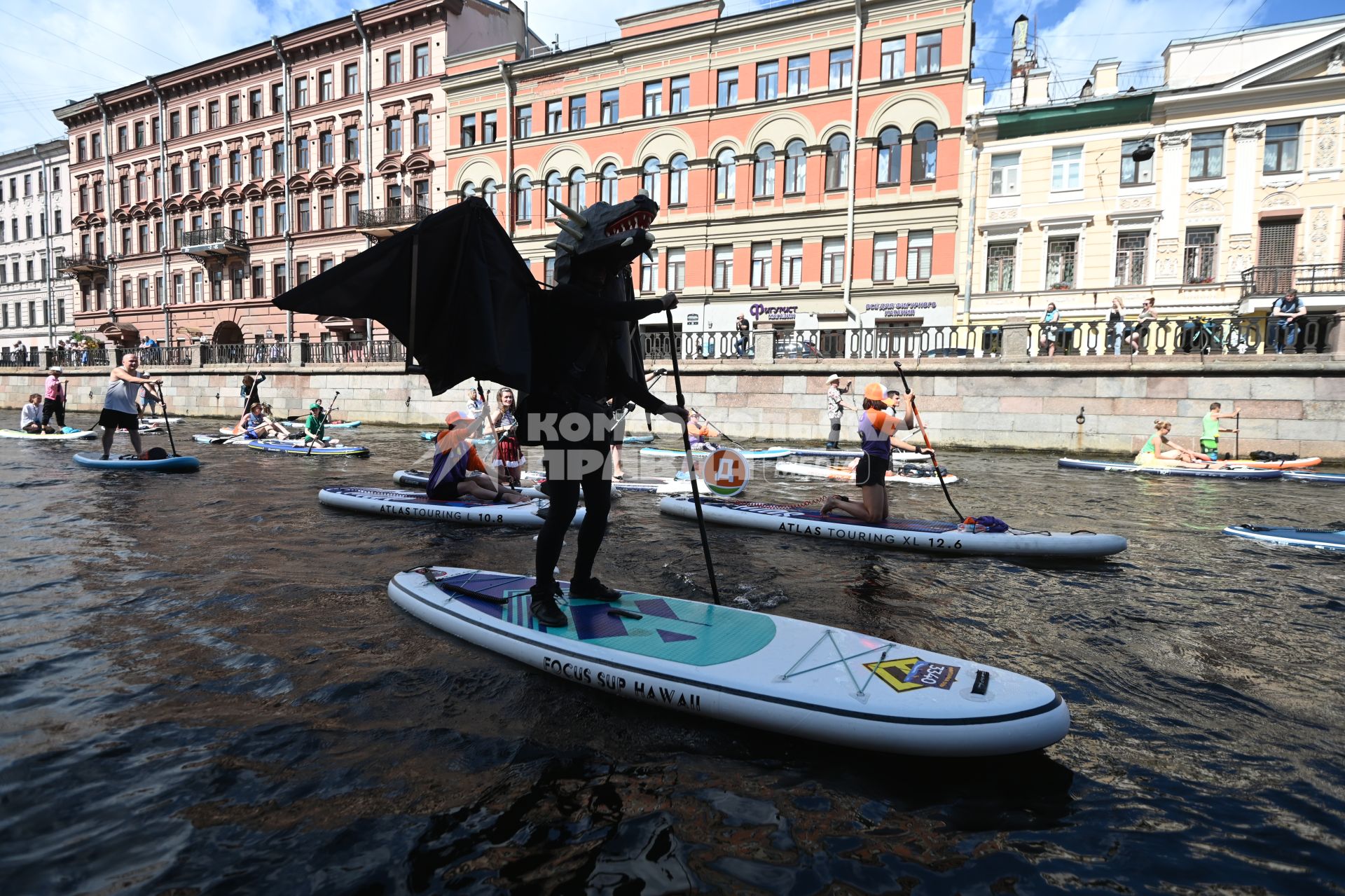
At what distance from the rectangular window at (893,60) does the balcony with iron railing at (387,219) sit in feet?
72.9

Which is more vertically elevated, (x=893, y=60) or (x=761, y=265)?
(x=893, y=60)

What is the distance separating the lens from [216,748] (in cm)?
348

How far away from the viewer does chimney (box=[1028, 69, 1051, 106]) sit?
89.2 ft

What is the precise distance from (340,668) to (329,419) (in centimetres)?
2701

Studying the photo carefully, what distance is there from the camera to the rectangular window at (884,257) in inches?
1126

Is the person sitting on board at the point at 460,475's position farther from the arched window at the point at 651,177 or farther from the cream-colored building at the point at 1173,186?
the arched window at the point at 651,177

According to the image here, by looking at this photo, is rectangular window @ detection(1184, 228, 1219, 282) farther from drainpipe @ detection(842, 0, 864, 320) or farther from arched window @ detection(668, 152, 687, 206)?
arched window @ detection(668, 152, 687, 206)

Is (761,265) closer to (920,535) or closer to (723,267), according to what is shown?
(723,267)

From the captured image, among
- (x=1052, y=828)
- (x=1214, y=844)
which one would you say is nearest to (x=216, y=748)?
(x=1052, y=828)

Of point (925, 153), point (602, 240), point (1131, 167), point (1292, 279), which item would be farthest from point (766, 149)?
point (602, 240)

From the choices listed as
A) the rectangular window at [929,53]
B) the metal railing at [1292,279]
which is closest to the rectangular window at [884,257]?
the rectangular window at [929,53]

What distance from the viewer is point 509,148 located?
→ 35.4 metres

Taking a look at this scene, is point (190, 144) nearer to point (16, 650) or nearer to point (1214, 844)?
point (16, 650)

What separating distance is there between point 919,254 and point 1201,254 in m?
9.12
